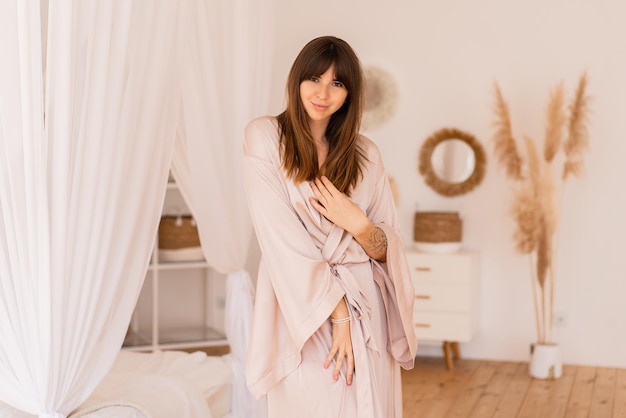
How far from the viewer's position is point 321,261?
89.7 inches

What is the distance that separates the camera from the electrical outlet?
550cm

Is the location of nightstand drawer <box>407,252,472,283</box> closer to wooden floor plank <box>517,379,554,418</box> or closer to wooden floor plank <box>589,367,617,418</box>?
wooden floor plank <box>517,379,554,418</box>

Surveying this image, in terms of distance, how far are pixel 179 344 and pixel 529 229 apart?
217cm

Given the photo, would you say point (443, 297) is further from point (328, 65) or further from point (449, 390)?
point (328, 65)

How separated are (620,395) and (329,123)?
10.2 feet

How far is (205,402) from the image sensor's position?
3.31 meters

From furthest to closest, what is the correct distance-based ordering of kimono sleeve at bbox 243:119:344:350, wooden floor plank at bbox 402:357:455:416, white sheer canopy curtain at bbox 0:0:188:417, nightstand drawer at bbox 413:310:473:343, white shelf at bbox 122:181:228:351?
1. white shelf at bbox 122:181:228:351
2. nightstand drawer at bbox 413:310:473:343
3. wooden floor plank at bbox 402:357:455:416
4. kimono sleeve at bbox 243:119:344:350
5. white sheer canopy curtain at bbox 0:0:188:417

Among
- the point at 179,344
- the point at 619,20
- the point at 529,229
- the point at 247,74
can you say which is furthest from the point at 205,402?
the point at 619,20

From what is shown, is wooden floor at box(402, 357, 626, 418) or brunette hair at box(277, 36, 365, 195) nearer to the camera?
brunette hair at box(277, 36, 365, 195)

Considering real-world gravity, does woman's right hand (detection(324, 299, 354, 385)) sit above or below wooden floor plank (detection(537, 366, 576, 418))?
above

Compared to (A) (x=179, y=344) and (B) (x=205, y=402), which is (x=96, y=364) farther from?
(A) (x=179, y=344)

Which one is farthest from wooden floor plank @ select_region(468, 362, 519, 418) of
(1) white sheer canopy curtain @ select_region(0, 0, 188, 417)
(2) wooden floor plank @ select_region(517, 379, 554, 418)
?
(1) white sheer canopy curtain @ select_region(0, 0, 188, 417)

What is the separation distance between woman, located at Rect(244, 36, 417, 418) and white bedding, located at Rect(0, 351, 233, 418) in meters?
0.60

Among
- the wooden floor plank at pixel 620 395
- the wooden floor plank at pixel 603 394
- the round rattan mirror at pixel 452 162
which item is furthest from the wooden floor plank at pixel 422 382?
the round rattan mirror at pixel 452 162
